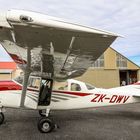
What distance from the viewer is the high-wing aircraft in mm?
3492

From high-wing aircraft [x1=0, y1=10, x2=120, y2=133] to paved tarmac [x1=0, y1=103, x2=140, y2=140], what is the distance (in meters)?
0.47

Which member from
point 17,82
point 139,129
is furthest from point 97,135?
point 17,82

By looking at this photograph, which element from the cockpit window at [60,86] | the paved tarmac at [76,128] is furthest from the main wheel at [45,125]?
the cockpit window at [60,86]

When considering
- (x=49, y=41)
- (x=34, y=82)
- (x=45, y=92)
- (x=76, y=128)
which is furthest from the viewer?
(x=34, y=82)

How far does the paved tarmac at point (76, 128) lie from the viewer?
6.53 metres

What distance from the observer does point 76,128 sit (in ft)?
24.7

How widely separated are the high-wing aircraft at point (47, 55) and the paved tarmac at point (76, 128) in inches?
18.5

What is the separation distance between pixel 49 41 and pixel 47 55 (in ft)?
3.90

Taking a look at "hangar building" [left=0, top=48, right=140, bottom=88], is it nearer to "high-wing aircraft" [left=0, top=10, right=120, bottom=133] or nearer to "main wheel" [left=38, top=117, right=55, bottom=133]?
"high-wing aircraft" [left=0, top=10, right=120, bottom=133]

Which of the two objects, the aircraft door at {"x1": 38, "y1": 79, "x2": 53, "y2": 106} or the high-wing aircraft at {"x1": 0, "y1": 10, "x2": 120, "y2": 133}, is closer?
the high-wing aircraft at {"x1": 0, "y1": 10, "x2": 120, "y2": 133}

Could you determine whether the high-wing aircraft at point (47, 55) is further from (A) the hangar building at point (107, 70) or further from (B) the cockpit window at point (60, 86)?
(A) the hangar building at point (107, 70)

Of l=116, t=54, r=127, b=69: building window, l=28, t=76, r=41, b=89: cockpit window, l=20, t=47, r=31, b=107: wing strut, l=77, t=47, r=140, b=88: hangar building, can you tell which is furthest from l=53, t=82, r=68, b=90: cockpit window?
l=116, t=54, r=127, b=69: building window

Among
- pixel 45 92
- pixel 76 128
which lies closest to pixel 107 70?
pixel 45 92

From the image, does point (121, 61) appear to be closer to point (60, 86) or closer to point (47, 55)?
point (60, 86)
